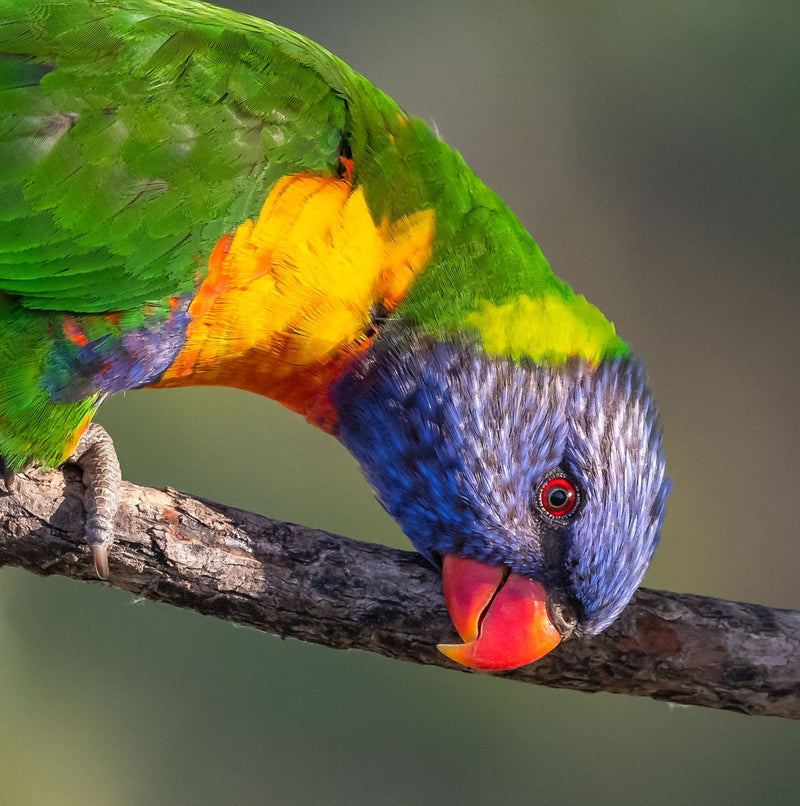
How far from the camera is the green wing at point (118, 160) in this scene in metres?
1.73

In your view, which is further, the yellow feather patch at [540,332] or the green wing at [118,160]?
the yellow feather patch at [540,332]

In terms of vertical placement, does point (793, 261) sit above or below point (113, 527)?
above

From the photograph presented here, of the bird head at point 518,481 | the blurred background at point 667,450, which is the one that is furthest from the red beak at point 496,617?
the blurred background at point 667,450

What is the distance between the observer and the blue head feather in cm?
175

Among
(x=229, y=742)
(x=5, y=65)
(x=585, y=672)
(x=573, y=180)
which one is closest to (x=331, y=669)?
(x=229, y=742)

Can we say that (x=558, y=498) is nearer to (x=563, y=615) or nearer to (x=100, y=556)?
(x=563, y=615)

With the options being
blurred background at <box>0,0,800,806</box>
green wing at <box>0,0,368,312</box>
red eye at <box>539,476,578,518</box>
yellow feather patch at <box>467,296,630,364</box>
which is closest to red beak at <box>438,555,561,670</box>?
red eye at <box>539,476,578,518</box>

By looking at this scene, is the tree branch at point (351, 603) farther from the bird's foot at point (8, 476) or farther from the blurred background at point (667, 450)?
the blurred background at point (667, 450)

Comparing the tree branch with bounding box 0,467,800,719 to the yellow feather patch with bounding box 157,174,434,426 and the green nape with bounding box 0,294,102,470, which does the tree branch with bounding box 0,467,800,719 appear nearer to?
the green nape with bounding box 0,294,102,470

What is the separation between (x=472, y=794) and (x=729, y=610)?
Answer: 2.19 metres

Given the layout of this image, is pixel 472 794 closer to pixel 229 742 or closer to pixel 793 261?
pixel 229 742

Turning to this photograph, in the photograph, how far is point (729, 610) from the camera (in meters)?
1.85

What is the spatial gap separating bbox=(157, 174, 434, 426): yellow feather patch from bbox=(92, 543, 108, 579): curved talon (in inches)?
14.4

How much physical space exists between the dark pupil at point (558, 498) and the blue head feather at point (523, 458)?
3 centimetres
